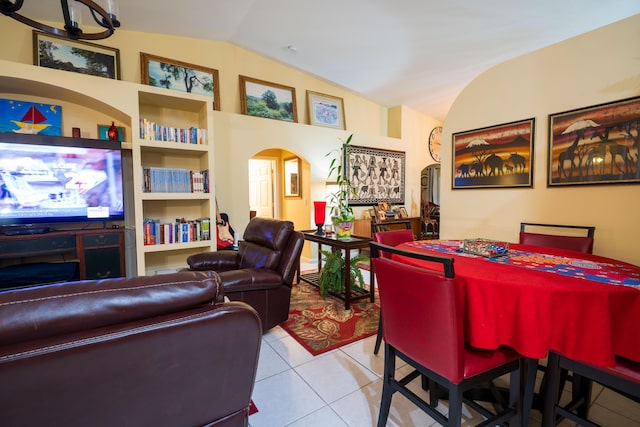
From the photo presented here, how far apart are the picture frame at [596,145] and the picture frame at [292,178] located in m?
3.71

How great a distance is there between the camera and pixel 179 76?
12.7ft

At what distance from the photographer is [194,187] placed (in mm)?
3582

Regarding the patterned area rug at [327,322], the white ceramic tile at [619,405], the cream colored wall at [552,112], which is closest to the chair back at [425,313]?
the patterned area rug at [327,322]

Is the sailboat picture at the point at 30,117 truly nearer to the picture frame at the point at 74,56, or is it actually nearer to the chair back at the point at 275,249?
the picture frame at the point at 74,56

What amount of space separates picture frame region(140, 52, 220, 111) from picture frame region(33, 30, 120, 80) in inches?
12.8

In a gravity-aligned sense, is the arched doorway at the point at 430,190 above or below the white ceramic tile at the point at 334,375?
above

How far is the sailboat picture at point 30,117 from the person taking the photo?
2.93 metres

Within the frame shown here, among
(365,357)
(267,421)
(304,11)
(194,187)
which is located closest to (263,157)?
(194,187)

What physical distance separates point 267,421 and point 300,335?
908 millimetres

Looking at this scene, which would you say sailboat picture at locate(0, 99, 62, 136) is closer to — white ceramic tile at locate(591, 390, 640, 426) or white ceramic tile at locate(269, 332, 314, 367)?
white ceramic tile at locate(269, 332, 314, 367)

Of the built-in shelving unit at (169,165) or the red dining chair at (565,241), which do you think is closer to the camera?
the red dining chair at (565,241)

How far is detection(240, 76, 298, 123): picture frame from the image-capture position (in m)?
4.41

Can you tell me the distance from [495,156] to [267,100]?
11.2ft

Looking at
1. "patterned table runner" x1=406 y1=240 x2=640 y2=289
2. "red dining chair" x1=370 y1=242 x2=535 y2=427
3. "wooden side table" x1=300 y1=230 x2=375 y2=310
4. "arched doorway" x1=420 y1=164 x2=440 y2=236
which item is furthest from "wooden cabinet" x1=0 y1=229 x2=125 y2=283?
"arched doorway" x1=420 y1=164 x2=440 y2=236
